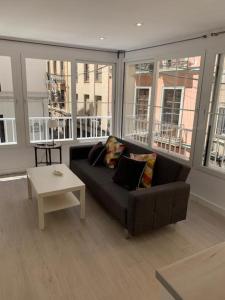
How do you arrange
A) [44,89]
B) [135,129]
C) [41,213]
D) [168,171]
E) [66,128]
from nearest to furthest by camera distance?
[41,213] < [168,171] < [135,129] < [66,128] < [44,89]

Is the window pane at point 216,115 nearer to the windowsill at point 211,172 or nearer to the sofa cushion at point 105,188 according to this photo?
the windowsill at point 211,172

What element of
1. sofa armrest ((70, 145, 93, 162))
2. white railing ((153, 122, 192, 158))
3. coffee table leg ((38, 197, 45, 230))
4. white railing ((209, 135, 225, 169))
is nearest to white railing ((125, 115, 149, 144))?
white railing ((153, 122, 192, 158))

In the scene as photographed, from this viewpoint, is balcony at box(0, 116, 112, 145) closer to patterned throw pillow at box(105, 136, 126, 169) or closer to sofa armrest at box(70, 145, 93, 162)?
sofa armrest at box(70, 145, 93, 162)

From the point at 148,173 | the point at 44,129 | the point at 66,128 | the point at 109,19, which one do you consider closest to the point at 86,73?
the point at 66,128

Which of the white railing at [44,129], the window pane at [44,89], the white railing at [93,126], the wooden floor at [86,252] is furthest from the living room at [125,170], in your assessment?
the window pane at [44,89]

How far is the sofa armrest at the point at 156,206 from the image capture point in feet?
7.52

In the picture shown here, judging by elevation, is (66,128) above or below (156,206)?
above

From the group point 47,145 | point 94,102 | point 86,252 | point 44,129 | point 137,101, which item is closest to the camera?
point 86,252

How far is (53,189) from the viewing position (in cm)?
262

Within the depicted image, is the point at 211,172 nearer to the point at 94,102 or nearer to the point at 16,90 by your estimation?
the point at 16,90

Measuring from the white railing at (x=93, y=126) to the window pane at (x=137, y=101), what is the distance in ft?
1.57

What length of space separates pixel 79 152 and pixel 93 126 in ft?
6.51

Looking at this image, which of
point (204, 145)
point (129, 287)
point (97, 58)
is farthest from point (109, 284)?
point (97, 58)

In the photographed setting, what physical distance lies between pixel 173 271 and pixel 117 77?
466 centimetres
